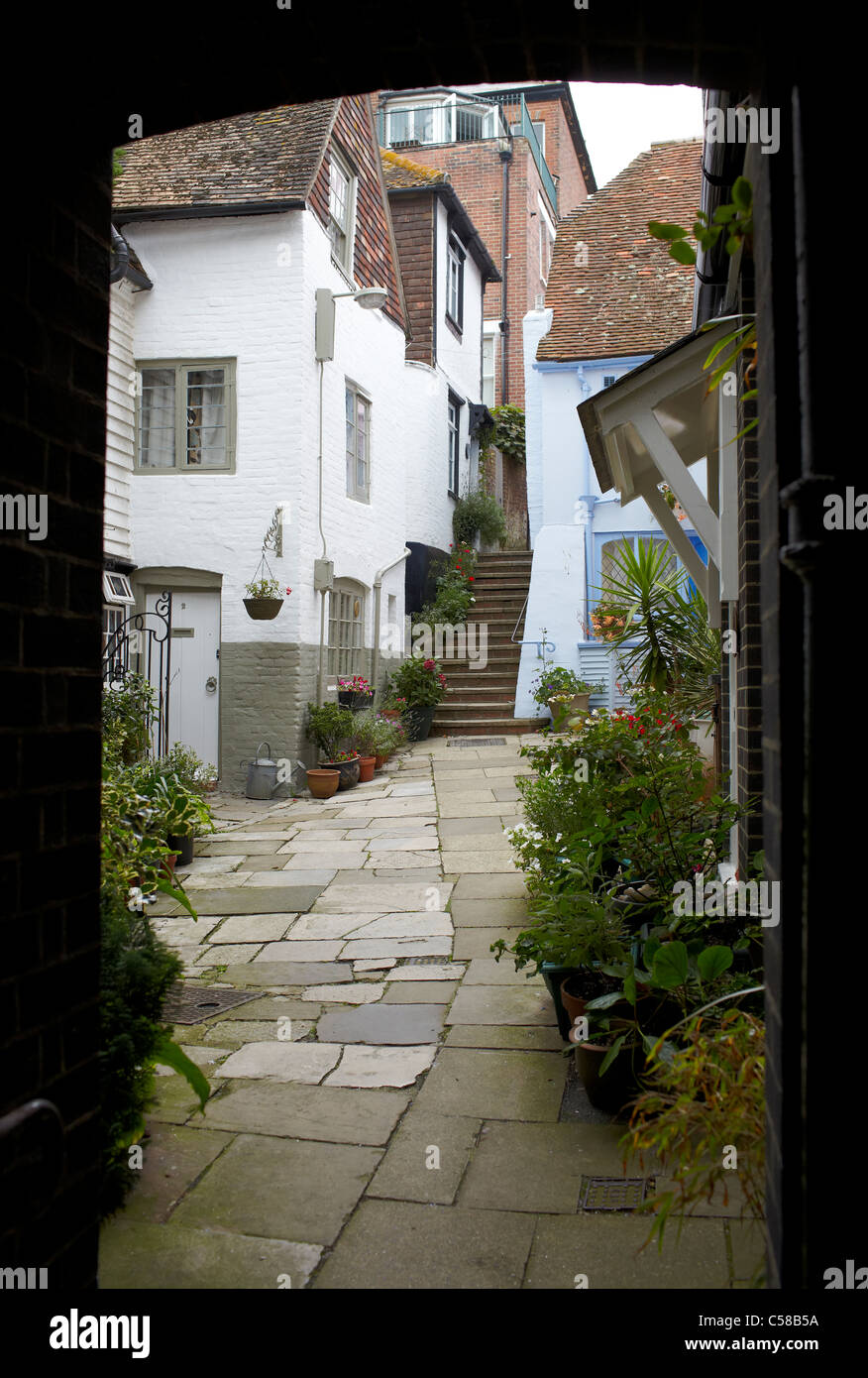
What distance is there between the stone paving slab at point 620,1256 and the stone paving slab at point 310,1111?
31.1 inches

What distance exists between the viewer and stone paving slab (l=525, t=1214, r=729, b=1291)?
8.05 ft

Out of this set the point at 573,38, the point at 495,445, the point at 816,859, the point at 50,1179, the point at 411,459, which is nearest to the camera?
the point at 816,859

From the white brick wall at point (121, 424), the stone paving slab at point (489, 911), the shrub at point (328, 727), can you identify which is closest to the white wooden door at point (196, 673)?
the white brick wall at point (121, 424)

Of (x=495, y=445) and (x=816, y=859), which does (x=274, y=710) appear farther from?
(x=495, y=445)

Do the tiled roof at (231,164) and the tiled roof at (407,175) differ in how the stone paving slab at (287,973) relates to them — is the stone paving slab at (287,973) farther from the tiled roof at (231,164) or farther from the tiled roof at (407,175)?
the tiled roof at (407,175)

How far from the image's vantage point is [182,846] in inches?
292

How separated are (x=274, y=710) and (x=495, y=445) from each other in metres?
10.9

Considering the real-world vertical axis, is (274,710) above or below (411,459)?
below

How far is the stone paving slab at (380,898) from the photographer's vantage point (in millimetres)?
6156

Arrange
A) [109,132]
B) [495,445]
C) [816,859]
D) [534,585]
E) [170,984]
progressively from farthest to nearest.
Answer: [495,445] → [534,585] → [170,984] → [109,132] → [816,859]

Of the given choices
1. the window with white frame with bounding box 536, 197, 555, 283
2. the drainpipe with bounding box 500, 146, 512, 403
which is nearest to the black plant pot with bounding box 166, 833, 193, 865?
the drainpipe with bounding box 500, 146, 512, 403

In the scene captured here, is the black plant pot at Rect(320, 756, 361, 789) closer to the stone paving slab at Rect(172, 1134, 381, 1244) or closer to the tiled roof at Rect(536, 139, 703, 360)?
the tiled roof at Rect(536, 139, 703, 360)

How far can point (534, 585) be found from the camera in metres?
14.1
